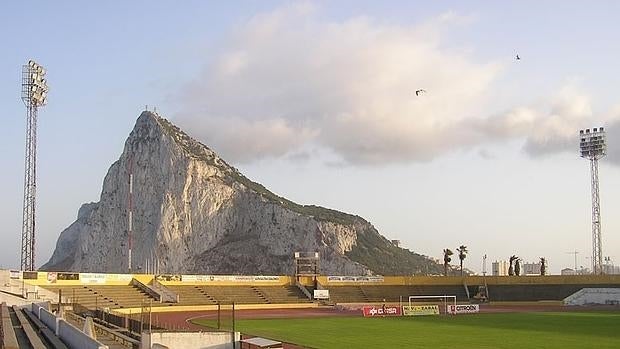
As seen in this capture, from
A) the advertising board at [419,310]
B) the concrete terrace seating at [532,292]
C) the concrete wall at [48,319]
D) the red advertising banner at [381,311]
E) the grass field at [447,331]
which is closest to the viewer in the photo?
the concrete wall at [48,319]

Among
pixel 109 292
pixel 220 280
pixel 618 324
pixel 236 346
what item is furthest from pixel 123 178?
pixel 236 346

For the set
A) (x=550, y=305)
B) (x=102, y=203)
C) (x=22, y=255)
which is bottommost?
(x=550, y=305)

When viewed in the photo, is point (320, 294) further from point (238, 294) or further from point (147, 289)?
point (147, 289)

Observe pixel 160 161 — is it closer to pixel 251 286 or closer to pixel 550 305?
pixel 251 286

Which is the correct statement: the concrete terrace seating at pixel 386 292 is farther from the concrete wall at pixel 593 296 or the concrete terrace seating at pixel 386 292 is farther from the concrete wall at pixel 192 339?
the concrete wall at pixel 192 339

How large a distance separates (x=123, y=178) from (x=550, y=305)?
437 ft

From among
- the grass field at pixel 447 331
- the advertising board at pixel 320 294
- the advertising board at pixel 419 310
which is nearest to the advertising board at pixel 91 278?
the grass field at pixel 447 331

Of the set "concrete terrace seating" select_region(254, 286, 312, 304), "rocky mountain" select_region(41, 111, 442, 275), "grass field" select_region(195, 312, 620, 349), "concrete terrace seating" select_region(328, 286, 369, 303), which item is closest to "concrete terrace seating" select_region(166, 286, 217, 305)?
"concrete terrace seating" select_region(254, 286, 312, 304)

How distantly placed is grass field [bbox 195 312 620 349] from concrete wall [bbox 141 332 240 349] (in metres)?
12.8

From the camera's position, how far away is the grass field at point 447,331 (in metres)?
41.7

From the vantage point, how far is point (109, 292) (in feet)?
249

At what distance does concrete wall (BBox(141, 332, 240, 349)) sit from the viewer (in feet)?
88.0

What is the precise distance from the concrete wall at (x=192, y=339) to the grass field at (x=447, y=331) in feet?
42.1

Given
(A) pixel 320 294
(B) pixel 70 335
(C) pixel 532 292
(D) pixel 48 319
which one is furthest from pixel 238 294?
(B) pixel 70 335
